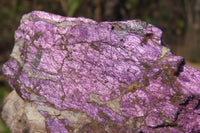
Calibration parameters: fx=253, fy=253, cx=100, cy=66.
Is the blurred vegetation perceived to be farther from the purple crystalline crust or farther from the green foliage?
the purple crystalline crust

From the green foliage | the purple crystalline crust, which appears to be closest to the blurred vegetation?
→ the green foliage

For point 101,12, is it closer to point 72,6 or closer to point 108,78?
point 72,6

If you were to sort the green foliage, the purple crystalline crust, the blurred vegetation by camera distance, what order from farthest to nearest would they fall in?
the blurred vegetation → the green foliage → the purple crystalline crust

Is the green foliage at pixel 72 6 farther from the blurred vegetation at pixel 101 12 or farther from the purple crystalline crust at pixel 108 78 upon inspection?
the purple crystalline crust at pixel 108 78

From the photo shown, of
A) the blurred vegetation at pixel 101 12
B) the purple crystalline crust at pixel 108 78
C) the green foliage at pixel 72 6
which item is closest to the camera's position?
the purple crystalline crust at pixel 108 78

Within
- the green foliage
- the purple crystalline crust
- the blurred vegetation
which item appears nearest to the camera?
the purple crystalline crust

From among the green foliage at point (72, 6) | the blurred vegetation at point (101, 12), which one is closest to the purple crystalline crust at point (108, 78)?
the blurred vegetation at point (101, 12)

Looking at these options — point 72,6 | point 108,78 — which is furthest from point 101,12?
point 108,78
